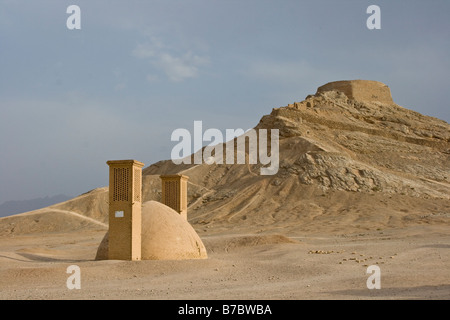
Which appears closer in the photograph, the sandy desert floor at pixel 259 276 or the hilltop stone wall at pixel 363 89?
the sandy desert floor at pixel 259 276

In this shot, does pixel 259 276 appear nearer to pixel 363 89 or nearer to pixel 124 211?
pixel 124 211

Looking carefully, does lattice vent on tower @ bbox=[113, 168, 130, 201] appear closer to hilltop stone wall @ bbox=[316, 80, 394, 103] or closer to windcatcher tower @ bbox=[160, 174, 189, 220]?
windcatcher tower @ bbox=[160, 174, 189, 220]

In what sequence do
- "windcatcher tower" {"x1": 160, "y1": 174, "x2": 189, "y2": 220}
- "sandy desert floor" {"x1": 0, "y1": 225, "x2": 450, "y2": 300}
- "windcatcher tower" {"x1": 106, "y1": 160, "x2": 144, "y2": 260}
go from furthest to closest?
"windcatcher tower" {"x1": 160, "y1": 174, "x2": 189, "y2": 220}, "windcatcher tower" {"x1": 106, "y1": 160, "x2": 144, "y2": 260}, "sandy desert floor" {"x1": 0, "y1": 225, "x2": 450, "y2": 300}

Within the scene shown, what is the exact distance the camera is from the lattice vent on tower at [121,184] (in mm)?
13336

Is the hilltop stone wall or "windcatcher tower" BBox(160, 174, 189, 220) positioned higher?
the hilltop stone wall

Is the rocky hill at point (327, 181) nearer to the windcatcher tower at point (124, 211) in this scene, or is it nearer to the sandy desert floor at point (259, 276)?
the sandy desert floor at point (259, 276)

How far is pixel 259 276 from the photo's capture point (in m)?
11.5

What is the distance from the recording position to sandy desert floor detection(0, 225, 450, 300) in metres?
8.41

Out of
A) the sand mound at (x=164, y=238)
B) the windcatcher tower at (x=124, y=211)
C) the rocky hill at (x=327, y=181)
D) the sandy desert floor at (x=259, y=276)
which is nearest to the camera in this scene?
the sandy desert floor at (x=259, y=276)

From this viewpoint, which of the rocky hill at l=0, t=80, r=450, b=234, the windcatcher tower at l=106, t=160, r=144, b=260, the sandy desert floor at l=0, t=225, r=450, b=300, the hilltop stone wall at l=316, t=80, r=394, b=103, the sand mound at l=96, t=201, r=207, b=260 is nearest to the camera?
the sandy desert floor at l=0, t=225, r=450, b=300

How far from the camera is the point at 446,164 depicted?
41.7 meters

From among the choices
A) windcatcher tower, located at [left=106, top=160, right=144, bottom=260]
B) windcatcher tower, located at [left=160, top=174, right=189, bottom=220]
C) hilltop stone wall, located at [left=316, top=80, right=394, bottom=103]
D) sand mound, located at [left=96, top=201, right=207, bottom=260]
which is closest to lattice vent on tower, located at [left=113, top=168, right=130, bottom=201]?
windcatcher tower, located at [left=106, top=160, right=144, bottom=260]

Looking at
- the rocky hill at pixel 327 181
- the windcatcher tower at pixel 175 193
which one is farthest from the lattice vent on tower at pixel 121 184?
the rocky hill at pixel 327 181

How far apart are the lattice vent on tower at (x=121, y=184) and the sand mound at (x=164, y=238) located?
1126 mm
